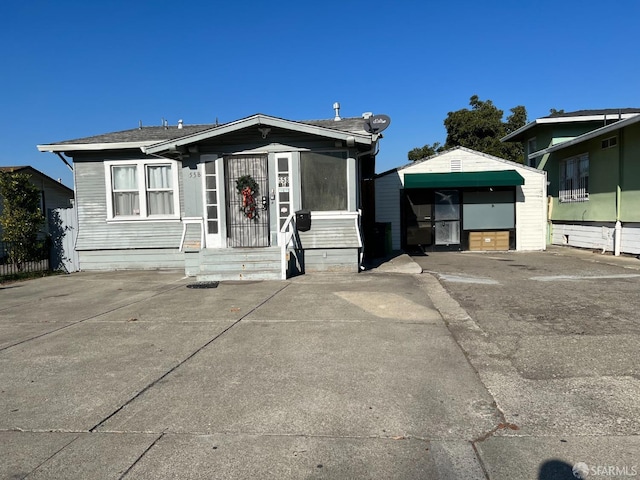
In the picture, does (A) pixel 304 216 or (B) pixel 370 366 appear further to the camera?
(A) pixel 304 216

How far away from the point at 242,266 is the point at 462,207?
30.6 ft

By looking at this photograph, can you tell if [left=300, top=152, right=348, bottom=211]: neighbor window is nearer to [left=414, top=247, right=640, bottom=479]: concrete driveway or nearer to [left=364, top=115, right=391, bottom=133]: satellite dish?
[left=364, top=115, right=391, bottom=133]: satellite dish

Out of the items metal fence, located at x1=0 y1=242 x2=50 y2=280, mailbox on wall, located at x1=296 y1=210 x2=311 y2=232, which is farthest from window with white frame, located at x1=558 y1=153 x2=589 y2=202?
metal fence, located at x1=0 y1=242 x2=50 y2=280

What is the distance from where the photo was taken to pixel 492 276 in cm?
1015

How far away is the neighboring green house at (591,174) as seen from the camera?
1340cm

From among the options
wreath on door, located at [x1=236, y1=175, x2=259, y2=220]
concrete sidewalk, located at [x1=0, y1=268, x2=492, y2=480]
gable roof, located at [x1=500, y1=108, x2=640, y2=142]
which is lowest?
concrete sidewalk, located at [x1=0, y1=268, x2=492, y2=480]

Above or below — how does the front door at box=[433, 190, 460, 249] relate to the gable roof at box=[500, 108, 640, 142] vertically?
below

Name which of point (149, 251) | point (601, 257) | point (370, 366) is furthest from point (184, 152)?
point (601, 257)

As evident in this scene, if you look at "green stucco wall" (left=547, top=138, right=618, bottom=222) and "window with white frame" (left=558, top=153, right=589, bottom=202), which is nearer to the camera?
"green stucco wall" (left=547, top=138, right=618, bottom=222)

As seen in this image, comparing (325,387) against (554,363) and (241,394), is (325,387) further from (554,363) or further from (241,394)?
(554,363)

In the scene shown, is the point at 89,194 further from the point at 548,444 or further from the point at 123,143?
the point at 548,444

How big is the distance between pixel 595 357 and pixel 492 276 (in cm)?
567

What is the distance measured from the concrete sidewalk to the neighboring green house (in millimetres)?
9905

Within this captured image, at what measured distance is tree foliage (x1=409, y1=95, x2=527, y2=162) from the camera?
34.7 metres
